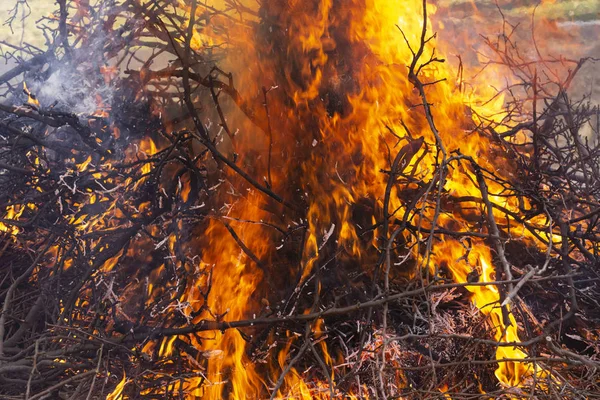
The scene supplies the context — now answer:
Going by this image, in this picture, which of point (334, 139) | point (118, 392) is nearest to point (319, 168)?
point (334, 139)

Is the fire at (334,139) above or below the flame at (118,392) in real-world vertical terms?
above

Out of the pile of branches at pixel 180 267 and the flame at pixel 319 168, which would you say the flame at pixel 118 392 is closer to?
the pile of branches at pixel 180 267

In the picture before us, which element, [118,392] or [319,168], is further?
[319,168]

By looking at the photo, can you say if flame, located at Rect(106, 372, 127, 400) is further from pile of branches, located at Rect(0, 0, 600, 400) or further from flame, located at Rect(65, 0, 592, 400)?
flame, located at Rect(65, 0, 592, 400)

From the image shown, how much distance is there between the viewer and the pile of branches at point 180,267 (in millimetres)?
2242

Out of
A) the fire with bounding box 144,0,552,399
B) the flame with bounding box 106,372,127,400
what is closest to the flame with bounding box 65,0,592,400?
the fire with bounding box 144,0,552,399

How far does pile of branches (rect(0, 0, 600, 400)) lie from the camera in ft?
7.36

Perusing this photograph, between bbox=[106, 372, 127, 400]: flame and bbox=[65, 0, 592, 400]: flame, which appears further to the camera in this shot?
bbox=[65, 0, 592, 400]: flame

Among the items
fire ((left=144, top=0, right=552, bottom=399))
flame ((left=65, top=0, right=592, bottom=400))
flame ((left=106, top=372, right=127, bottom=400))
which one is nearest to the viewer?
flame ((left=106, top=372, right=127, bottom=400))

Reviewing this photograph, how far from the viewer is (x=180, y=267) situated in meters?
2.74

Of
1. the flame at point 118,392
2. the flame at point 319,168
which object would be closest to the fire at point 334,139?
the flame at point 319,168

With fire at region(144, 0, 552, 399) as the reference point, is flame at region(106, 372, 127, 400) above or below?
below

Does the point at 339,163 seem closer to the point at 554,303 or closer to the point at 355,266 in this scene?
the point at 355,266

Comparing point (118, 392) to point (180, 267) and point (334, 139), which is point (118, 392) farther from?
point (334, 139)
